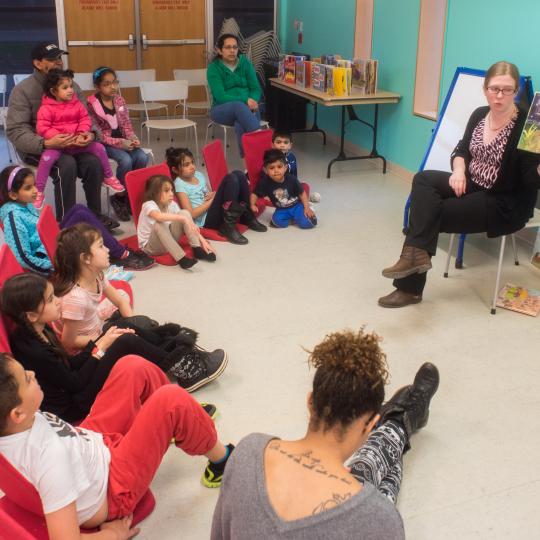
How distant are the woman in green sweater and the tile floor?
133 centimetres

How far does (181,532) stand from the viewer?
2.01m

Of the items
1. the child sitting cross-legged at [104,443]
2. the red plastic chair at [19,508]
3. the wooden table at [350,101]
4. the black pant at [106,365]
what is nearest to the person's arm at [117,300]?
Answer: the black pant at [106,365]

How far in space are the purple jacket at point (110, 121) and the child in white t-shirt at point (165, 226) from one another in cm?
104

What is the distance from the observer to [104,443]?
189 cm

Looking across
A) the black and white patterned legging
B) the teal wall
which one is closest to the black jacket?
the teal wall

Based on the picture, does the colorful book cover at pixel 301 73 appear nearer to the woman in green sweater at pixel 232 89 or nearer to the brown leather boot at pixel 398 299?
the woman in green sweater at pixel 232 89

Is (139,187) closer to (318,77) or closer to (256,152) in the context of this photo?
(256,152)

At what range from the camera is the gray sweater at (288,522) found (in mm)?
1076

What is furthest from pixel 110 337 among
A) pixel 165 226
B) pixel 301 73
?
pixel 301 73

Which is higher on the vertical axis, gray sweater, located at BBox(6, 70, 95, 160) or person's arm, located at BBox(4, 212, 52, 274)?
gray sweater, located at BBox(6, 70, 95, 160)

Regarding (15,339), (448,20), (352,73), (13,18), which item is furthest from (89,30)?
(13,18)

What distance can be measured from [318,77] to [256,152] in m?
1.58

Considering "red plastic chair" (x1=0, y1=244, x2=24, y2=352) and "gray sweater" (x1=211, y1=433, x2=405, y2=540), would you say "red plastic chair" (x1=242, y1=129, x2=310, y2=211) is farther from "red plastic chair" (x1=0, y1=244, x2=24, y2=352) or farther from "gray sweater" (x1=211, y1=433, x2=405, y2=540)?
"gray sweater" (x1=211, y1=433, x2=405, y2=540)

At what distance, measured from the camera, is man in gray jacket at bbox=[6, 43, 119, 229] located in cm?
435
